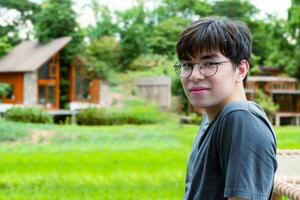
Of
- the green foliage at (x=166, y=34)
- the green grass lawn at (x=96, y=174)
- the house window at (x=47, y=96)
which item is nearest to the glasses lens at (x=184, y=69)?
the green grass lawn at (x=96, y=174)

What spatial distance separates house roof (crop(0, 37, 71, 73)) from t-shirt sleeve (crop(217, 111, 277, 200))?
64.1 feet

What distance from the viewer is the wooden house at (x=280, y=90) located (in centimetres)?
2125

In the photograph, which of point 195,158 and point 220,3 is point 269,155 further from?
point 220,3

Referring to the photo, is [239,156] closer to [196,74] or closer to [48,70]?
[196,74]

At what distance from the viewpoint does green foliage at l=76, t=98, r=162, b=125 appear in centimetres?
1864

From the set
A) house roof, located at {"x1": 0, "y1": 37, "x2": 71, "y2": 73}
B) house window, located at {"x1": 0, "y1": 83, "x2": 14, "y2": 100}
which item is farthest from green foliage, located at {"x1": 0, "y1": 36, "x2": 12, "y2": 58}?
house window, located at {"x1": 0, "y1": 83, "x2": 14, "y2": 100}

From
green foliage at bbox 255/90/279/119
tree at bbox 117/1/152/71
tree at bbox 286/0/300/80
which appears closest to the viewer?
tree at bbox 286/0/300/80

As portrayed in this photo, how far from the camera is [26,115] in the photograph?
17.3m

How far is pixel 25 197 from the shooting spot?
509 cm

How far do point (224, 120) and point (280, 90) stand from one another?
20.8 m

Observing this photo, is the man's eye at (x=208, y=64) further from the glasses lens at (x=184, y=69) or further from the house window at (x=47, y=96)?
the house window at (x=47, y=96)

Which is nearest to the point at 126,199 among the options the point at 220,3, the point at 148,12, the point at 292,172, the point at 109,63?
the point at 292,172

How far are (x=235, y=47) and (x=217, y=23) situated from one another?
0.07m

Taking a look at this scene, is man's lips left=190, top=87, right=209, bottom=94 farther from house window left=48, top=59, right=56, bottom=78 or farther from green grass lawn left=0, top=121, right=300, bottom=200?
house window left=48, top=59, right=56, bottom=78
